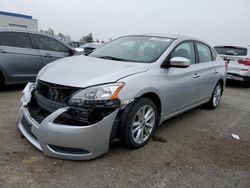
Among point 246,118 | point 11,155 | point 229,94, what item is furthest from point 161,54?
point 229,94

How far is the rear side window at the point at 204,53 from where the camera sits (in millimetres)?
4691

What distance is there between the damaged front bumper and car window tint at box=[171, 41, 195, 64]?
1.65m

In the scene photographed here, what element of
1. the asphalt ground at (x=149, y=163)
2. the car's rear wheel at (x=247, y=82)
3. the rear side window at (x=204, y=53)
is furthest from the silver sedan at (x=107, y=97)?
the car's rear wheel at (x=247, y=82)

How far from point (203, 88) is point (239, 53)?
16.1ft

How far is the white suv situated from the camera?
27.7 feet

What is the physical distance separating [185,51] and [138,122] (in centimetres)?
173

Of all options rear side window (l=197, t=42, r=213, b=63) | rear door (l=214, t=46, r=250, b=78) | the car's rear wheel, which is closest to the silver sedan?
rear side window (l=197, t=42, r=213, b=63)

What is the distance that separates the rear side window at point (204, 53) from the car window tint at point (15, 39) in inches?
155

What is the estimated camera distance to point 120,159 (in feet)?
9.67

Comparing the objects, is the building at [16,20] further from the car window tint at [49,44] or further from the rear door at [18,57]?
the rear door at [18,57]

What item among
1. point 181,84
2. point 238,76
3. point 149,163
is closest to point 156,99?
point 181,84

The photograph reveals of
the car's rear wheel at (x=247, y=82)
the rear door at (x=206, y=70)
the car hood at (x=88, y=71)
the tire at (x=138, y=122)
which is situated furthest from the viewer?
the car's rear wheel at (x=247, y=82)

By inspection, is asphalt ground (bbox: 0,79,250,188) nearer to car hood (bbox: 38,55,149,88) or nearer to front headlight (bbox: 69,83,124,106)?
front headlight (bbox: 69,83,124,106)

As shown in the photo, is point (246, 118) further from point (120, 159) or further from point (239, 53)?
point (239, 53)
